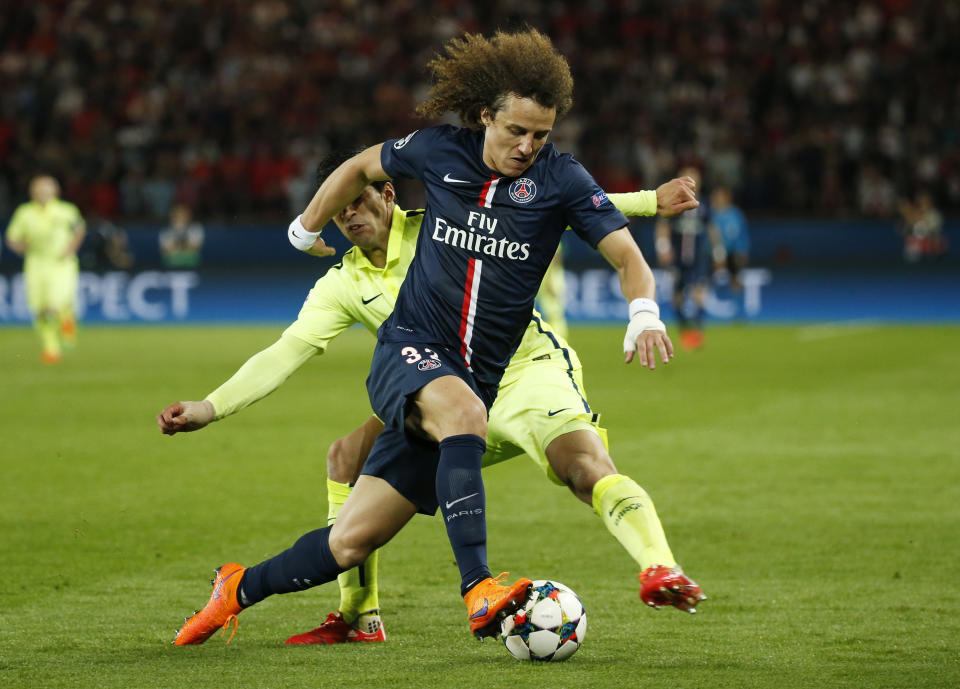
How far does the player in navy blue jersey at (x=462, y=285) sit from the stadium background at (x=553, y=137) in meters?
18.7

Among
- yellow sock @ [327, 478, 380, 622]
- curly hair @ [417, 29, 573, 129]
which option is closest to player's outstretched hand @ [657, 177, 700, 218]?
curly hair @ [417, 29, 573, 129]

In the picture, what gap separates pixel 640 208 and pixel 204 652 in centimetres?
213

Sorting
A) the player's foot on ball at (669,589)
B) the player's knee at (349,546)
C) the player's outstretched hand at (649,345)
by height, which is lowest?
the player's knee at (349,546)

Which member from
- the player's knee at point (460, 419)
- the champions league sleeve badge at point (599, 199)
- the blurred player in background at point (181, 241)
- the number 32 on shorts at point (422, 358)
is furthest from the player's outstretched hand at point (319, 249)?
the blurred player in background at point (181, 241)

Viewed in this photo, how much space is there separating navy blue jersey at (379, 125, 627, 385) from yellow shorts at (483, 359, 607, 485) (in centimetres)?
16

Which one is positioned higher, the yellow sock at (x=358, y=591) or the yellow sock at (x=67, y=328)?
the yellow sock at (x=358, y=591)

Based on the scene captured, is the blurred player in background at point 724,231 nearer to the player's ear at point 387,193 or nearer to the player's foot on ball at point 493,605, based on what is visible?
the player's ear at point 387,193

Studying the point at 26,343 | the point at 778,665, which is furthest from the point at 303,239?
the point at 26,343

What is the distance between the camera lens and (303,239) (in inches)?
204

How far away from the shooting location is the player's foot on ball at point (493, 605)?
4121mm

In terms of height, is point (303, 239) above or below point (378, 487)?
above

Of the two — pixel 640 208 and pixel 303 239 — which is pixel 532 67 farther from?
pixel 303 239

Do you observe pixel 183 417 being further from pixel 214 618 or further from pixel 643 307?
pixel 643 307

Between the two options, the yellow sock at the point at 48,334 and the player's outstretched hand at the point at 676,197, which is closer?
the player's outstretched hand at the point at 676,197
